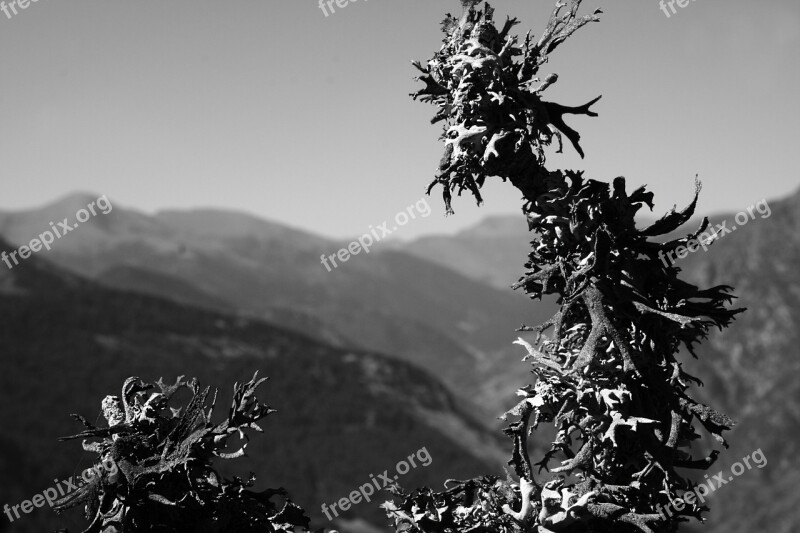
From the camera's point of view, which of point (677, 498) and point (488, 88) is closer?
point (677, 498)

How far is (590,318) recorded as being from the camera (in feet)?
23.0

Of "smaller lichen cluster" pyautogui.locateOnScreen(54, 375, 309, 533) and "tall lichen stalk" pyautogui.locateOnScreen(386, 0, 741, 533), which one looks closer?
"smaller lichen cluster" pyautogui.locateOnScreen(54, 375, 309, 533)

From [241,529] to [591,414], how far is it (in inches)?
118

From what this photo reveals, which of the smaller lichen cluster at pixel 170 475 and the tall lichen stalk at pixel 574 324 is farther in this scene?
the tall lichen stalk at pixel 574 324

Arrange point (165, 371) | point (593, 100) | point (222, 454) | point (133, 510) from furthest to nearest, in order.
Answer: point (165, 371) → point (593, 100) → point (222, 454) → point (133, 510)

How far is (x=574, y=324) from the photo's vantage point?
7.21 metres

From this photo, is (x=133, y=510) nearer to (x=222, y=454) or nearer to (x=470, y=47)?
(x=222, y=454)

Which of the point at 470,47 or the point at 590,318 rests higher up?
the point at 470,47

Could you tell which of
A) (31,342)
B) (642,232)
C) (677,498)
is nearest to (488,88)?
(642,232)

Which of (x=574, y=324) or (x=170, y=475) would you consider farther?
(x=574, y=324)

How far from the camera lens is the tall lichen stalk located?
21.6 ft

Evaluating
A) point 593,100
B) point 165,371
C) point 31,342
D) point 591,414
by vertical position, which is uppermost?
point 31,342

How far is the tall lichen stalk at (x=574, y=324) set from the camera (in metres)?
6.57

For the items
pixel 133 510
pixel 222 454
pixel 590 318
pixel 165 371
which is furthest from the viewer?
pixel 165 371
